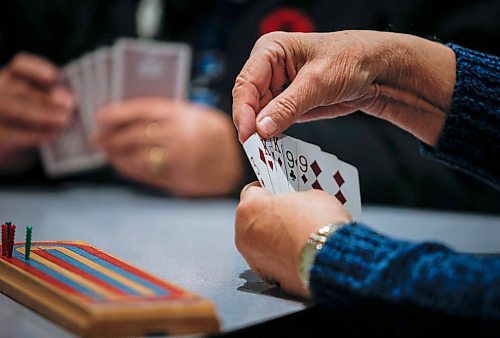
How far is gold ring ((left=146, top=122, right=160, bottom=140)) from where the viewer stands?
206cm

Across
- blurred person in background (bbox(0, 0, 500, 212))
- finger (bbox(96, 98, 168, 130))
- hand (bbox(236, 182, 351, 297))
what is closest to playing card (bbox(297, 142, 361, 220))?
hand (bbox(236, 182, 351, 297))

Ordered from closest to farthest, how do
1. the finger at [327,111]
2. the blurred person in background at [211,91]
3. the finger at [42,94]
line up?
the finger at [327,111] → the blurred person in background at [211,91] → the finger at [42,94]

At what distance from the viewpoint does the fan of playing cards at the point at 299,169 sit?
0.84m

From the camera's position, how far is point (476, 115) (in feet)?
3.50

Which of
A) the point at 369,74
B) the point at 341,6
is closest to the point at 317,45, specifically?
the point at 369,74

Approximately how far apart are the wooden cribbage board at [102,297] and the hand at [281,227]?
13 cm

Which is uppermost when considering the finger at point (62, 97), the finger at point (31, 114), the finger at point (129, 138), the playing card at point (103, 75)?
the playing card at point (103, 75)

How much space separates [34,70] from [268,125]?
4.86ft

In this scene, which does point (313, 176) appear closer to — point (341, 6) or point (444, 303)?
point (444, 303)

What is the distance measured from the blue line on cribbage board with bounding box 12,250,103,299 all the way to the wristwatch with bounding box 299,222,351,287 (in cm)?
21

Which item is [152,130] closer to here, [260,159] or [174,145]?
[174,145]

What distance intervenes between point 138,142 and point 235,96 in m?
1.18

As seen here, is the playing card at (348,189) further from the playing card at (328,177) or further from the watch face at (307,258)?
the watch face at (307,258)

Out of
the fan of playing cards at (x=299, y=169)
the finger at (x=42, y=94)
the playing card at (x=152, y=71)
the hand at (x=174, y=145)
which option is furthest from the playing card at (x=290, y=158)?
the finger at (x=42, y=94)
